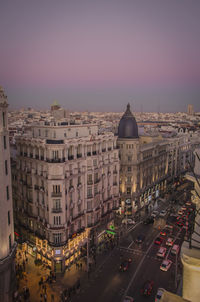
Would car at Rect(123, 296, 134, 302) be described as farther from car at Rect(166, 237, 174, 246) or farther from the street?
car at Rect(166, 237, 174, 246)

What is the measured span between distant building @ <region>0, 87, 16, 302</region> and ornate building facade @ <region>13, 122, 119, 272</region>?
34.0 ft

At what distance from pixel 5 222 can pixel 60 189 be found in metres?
13.4

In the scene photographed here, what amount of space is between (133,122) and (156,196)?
35.4m

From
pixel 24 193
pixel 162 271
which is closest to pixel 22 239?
Answer: pixel 24 193

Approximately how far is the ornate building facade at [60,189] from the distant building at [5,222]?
34.0 feet

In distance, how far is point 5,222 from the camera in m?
43.3

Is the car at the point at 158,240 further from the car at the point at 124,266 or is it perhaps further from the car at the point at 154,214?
the car at the point at 154,214

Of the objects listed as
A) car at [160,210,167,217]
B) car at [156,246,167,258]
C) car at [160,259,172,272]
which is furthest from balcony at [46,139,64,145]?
car at [160,210,167,217]

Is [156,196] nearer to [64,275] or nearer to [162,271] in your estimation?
[162,271]

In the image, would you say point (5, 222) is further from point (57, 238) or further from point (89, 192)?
point (89, 192)

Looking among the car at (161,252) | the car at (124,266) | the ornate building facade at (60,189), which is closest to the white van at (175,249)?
the car at (161,252)

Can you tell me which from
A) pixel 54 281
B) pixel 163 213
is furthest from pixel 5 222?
pixel 163 213

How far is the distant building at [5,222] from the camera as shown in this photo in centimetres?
4188

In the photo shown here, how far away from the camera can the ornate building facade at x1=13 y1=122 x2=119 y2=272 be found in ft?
176
